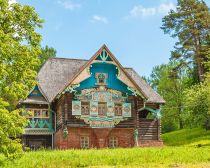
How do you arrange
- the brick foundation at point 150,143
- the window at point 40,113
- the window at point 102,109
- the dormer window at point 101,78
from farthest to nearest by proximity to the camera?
1. the brick foundation at point 150,143
2. the window at point 40,113
3. the dormer window at point 101,78
4. the window at point 102,109

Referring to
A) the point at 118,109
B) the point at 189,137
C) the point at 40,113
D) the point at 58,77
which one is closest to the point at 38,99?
the point at 40,113

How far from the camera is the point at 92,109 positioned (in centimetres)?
4338

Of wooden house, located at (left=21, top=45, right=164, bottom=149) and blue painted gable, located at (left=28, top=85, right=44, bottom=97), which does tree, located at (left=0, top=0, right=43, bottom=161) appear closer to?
wooden house, located at (left=21, top=45, right=164, bottom=149)

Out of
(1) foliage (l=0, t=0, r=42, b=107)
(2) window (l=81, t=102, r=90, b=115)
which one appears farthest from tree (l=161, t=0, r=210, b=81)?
(1) foliage (l=0, t=0, r=42, b=107)

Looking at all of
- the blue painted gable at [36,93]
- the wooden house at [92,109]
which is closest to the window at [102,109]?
the wooden house at [92,109]

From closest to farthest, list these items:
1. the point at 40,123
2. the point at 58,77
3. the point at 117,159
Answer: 1. the point at 117,159
2. the point at 40,123
3. the point at 58,77

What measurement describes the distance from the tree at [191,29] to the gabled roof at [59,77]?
10.9 meters

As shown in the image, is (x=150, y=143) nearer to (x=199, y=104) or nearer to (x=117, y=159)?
(x=199, y=104)

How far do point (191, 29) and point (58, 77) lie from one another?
62.9 feet

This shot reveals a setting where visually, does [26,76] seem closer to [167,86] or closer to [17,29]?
[17,29]

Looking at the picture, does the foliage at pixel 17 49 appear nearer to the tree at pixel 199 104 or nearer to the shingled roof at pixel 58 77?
the shingled roof at pixel 58 77

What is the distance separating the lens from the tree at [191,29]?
58438 millimetres

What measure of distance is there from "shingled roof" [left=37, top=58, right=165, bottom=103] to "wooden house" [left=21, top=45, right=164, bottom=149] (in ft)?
0.32

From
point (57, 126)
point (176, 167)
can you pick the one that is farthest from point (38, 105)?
point (176, 167)
